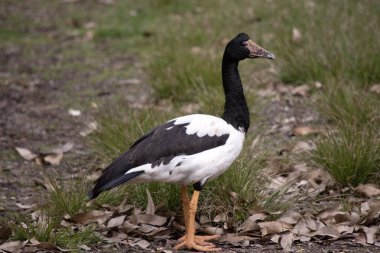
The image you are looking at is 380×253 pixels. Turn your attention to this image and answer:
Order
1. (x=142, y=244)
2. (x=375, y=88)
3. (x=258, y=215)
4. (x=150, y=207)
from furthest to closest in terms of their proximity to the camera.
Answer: (x=375, y=88)
(x=150, y=207)
(x=258, y=215)
(x=142, y=244)

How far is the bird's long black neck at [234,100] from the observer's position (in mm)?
4801

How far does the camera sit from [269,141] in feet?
20.7

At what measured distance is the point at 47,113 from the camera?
25.6ft

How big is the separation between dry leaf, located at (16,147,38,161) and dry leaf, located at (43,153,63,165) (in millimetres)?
165

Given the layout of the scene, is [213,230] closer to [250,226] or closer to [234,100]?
[250,226]

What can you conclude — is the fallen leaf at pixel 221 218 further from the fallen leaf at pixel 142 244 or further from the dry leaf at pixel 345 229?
the dry leaf at pixel 345 229

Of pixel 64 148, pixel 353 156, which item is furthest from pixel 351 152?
pixel 64 148

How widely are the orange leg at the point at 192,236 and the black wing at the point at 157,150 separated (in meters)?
0.31

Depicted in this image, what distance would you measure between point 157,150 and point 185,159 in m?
0.19

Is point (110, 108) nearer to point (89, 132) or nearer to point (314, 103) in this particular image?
point (89, 132)

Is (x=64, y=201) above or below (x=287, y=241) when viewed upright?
above

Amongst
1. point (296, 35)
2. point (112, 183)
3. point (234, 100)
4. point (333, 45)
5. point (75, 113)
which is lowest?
point (112, 183)

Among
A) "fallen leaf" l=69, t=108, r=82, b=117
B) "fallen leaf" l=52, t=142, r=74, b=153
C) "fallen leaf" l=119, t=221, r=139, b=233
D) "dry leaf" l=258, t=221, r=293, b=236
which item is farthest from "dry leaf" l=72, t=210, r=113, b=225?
"fallen leaf" l=69, t=108, r=82, b=117

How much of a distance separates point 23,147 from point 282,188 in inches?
116
